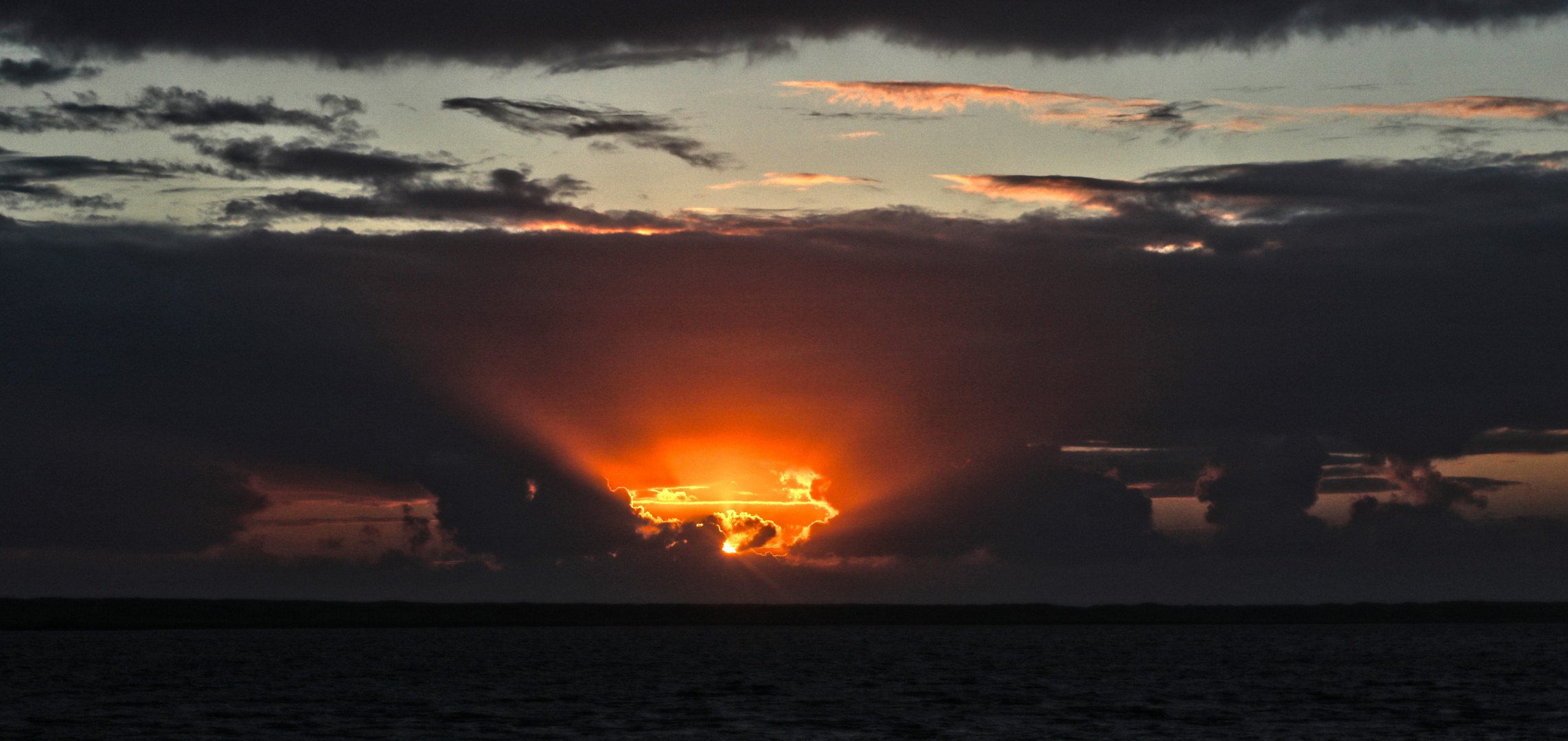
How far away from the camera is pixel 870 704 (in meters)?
107

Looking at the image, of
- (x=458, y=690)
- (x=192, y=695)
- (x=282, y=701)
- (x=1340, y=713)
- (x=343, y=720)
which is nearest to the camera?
(x=343, y=720)

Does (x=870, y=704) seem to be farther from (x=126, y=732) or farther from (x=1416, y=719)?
(x=126, y=732)

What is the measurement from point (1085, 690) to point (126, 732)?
262 ft

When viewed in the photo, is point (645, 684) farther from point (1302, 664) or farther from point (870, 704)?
point (1302, 664)

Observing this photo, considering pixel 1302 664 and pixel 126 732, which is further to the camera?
pixel 1302 664

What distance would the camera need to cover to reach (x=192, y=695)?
4700 inches

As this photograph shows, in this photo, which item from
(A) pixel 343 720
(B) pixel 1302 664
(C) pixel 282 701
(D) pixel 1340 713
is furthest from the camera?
(B) pixel 1302 664

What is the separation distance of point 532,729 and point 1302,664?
136 meters

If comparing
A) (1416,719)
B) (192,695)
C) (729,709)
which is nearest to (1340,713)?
(1416,719)

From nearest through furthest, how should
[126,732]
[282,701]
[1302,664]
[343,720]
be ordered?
[126,732] < [343,720] < [282,701] < [1302,664]

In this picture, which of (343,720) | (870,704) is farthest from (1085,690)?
(343,720)

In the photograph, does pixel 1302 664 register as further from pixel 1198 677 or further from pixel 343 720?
pixel 343 720

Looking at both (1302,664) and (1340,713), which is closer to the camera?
(1340,713)

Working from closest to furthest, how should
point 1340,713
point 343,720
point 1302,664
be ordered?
1. point 343,720
2. point 1340,713
3. point 1302,664
